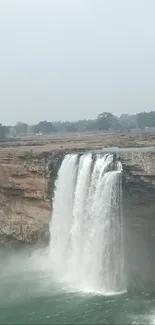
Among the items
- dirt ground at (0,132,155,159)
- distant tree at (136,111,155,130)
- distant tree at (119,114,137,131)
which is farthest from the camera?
distant tree at (119,114,137,131)

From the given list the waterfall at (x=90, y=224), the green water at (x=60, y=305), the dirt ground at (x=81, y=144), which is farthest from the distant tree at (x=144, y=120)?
the green water at (x=60, y=305)

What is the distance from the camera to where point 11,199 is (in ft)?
83.3

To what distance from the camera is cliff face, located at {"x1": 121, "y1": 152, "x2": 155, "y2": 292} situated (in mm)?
18844

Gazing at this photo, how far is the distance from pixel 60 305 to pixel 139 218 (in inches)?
196

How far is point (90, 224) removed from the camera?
21422 mm

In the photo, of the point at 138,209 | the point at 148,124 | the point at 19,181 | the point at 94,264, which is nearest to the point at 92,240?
the point at 94,264

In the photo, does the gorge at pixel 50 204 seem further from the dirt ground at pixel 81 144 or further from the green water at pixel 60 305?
the green water at pixel 60 305

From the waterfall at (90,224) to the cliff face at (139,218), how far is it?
0.35 meters

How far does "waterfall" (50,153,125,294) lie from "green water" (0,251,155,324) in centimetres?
104

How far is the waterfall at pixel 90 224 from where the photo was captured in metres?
20.1

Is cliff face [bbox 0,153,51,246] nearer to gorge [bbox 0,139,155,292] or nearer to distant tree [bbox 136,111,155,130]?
gorge [bbox 0,139,155,292]

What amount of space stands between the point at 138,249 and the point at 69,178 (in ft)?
16.6

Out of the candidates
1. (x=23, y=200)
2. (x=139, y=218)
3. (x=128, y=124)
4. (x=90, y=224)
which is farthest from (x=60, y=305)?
(x=128, y=124)

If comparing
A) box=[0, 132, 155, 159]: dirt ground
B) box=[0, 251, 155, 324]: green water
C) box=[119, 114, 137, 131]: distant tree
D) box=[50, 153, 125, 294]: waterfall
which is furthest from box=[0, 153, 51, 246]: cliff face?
box=[119, 114, 137, 131]: distant tree
